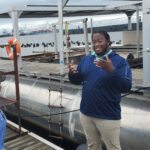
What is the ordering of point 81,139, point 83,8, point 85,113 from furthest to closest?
1. point 83,8
2. point 81,139
3. point 85,113

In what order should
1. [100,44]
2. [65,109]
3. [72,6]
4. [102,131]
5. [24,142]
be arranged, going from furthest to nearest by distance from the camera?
[72,6], [65,109], [24,142], [102,131], [100,44]

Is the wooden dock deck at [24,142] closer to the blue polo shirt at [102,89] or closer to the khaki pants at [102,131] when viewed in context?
the khaki pants at [102,131]

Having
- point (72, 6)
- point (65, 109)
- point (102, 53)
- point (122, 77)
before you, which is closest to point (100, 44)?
point (102, 53)

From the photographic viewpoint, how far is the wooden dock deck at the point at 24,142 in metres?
6.51

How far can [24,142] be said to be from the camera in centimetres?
682

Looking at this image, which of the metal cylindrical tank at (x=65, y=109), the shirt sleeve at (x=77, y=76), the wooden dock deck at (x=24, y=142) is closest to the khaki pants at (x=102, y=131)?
the shirt sleeve at (x=77, y=76)

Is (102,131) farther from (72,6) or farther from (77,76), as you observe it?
(72,6)

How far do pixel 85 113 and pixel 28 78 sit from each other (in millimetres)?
5800

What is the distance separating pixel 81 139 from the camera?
700 cm

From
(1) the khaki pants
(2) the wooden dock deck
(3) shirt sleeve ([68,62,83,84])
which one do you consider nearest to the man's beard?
(3) shirt sleeve ([68,62,83,84])

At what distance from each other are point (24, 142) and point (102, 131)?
2.77 m

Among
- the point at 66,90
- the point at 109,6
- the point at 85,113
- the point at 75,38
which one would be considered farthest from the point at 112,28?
the point at 85,113

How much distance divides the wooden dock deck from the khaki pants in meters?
1.87

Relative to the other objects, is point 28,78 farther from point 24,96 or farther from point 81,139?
point 81,139
